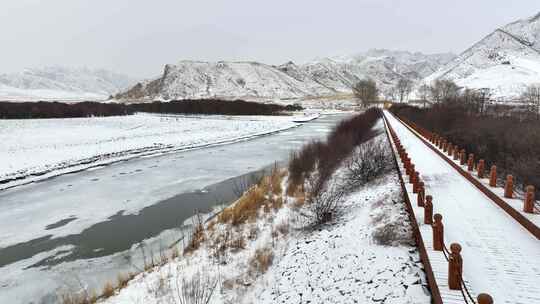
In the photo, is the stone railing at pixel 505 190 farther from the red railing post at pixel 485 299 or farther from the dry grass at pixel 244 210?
the dry grass at pixel 244 210

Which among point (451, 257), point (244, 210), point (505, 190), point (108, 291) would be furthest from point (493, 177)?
point (108, 291)

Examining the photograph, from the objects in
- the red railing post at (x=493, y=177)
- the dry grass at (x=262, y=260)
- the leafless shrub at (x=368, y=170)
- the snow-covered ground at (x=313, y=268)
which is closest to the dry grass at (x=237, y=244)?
the snow-covered ground at (x=313, y=268)

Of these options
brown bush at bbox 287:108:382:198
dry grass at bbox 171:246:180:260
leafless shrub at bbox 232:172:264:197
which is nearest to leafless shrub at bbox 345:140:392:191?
brown bush at bbox 287:108:382:198

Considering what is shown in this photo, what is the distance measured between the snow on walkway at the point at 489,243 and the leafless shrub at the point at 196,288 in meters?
5.01

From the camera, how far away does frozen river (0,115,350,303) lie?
8.75 metres

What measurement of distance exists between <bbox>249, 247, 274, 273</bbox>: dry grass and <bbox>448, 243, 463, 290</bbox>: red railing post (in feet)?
15.6

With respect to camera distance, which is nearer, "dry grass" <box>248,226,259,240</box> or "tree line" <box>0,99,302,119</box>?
"dry grass" <box>248,226,259,240</box>

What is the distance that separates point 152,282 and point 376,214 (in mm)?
6301

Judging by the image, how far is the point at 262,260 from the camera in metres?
9.10

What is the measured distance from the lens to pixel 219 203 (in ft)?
47.7

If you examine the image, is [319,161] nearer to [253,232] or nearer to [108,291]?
[253,232]

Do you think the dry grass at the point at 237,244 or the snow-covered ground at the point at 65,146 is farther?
the snow-covered ground at the point at 65,146

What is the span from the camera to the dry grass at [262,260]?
882 cm

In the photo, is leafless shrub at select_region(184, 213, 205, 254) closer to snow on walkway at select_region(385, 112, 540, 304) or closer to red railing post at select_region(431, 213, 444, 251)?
snow on walkway at select_region(385, 112, 540, 304)
